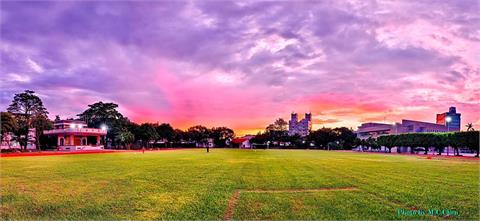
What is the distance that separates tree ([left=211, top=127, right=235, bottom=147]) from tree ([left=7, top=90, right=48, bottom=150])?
50746 millimetres

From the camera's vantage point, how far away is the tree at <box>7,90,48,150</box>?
50031 millimetres

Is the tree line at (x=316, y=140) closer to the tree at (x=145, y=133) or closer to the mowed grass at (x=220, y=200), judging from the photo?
the tree at (x=145, y=133)

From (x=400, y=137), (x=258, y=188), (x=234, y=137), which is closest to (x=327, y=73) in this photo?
(x=258, y=188)

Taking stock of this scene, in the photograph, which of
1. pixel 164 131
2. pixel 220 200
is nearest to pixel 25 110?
pixel 164 131

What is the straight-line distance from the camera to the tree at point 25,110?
50031 mm

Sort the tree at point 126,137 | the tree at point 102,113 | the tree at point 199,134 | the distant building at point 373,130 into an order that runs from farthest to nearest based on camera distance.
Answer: the tree at point 199,134 < the distant building at point 373,130 < the tree at point 102,113 < the tree at point 126,137

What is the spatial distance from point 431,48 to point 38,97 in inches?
2111

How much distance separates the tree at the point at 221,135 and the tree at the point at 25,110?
5075cm

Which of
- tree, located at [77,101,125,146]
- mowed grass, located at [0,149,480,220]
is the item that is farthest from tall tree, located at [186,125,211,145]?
mowed grass, located at [0,149,480,220]

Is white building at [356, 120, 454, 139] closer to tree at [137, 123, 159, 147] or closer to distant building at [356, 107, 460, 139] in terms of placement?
distant building at [356, 107, 460, 139]

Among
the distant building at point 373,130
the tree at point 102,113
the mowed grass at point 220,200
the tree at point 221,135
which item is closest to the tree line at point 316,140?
the tree at point 221,135

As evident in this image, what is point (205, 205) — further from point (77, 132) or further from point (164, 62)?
point (77, 132)

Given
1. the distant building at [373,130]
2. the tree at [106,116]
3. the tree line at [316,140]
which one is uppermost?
the tree at [106,116]

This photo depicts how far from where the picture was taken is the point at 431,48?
54.9 ft
